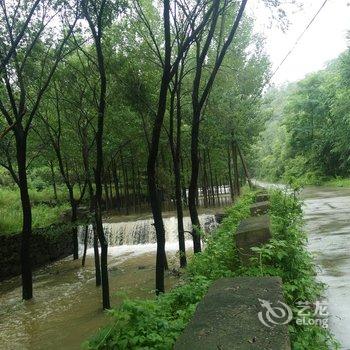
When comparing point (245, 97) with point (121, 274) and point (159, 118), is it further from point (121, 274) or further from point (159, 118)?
point (159, 118)

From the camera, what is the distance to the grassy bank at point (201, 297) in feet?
9.69

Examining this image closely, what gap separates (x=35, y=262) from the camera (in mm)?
16094

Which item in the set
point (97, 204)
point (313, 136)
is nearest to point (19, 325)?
point (97, 204)

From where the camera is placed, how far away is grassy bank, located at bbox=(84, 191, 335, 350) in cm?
295

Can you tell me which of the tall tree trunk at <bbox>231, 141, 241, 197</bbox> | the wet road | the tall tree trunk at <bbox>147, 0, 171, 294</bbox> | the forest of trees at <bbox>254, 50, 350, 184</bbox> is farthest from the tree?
the forest of trees at <bbox>254, 50, 350, 184</bbox>

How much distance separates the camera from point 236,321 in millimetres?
2754

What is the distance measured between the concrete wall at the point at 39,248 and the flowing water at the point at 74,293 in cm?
47

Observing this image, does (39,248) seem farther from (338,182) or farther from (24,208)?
(338,182)

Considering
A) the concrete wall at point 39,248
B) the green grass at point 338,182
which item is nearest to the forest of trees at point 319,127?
the green grass at point 338,182

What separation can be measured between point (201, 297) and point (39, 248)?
13.7 m

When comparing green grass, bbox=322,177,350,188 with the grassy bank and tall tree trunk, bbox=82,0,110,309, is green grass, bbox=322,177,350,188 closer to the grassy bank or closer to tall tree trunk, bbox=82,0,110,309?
tall tree trunk, bbox=82,0,110,309

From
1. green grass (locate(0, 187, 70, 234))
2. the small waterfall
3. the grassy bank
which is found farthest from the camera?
the small waterfall

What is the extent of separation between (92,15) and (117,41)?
290cm

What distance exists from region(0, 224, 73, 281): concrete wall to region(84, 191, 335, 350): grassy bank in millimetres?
7791
